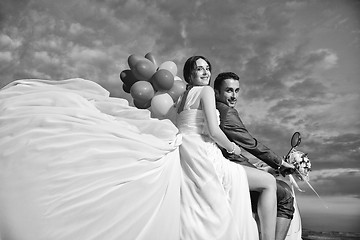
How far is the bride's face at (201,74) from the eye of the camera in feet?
9.70

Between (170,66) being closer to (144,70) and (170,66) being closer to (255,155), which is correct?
(144,70)

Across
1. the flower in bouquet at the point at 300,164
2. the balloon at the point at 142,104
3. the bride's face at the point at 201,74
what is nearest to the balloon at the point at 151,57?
the balloon at the point at 142,104

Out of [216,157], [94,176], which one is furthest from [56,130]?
[216,157]

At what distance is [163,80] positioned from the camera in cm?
461

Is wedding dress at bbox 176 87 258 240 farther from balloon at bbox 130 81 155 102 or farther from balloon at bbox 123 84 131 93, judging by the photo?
balloon at bbox 123 84 131 93

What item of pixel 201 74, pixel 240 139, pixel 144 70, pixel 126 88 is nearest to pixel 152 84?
pixel 144 70

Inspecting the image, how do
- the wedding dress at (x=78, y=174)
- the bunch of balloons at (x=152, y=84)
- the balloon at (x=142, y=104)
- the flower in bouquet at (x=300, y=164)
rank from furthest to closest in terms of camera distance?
the balloon at (x=142, y=104) < the bunch of balloons at (x=152, y=84) < the flower in bouquet at (x=300, y=164) < the wedding dress at (x=78, y=174)

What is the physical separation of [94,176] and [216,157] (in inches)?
35.1

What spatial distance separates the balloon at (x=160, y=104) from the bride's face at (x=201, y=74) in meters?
1.38

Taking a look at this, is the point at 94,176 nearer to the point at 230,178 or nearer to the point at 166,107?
the point at 230,178

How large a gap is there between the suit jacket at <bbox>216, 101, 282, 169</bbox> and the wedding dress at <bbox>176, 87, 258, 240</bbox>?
19 centimetres

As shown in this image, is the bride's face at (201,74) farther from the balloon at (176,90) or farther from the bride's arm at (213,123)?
the balloon at (176,90)

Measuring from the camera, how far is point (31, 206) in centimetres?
198

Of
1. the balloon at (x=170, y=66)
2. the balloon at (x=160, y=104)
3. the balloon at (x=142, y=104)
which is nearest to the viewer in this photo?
the balloon at (x=160, y=104)
